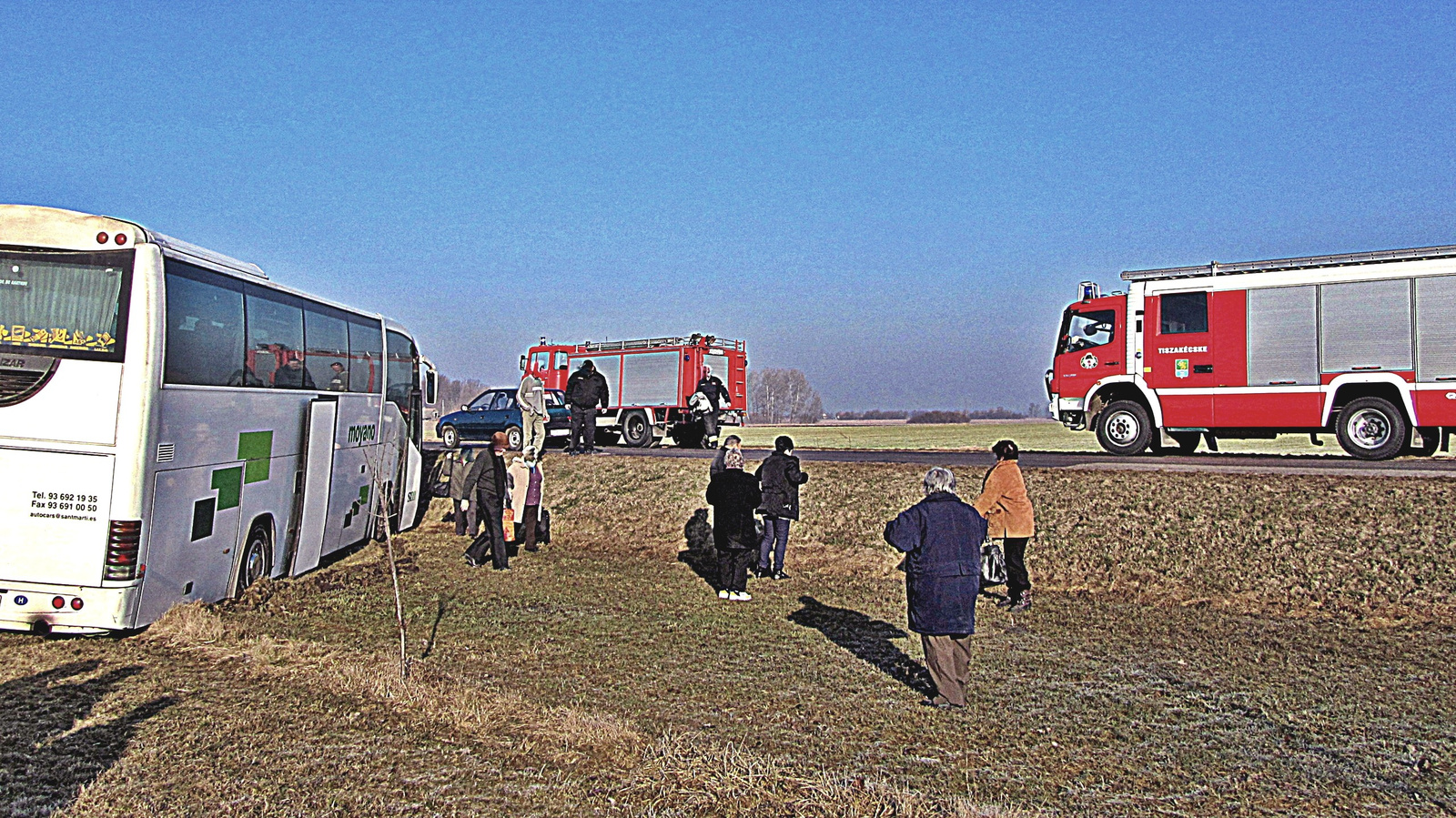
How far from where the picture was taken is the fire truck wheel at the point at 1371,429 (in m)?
16.3

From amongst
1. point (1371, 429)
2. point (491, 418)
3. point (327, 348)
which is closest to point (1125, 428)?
point (1371, 429)

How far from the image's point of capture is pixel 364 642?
30.1 feet

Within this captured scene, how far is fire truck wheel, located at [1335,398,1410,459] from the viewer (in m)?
16.3

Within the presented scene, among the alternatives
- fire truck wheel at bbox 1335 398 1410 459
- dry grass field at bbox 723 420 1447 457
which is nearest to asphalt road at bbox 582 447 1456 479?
fire truck wheel at bbox 1335 398 1410 459

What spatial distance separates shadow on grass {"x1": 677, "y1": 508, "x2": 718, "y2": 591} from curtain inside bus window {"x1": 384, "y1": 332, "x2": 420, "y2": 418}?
5028 millimetres

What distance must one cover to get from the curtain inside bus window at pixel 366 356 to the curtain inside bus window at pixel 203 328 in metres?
3.45

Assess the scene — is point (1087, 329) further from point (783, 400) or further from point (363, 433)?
point (783, 400)

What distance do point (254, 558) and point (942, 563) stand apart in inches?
292

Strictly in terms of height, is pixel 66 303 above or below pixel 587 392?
below

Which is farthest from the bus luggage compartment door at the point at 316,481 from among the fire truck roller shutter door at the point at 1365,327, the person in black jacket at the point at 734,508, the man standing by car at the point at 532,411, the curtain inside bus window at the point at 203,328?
the fire truck roller shutter door at the point at 1365,327

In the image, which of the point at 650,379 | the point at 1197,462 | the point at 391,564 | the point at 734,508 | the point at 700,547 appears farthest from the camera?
the point at 650,379

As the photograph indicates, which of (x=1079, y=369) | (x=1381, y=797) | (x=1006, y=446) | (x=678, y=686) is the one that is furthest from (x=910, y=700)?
(x=1079, y=369)

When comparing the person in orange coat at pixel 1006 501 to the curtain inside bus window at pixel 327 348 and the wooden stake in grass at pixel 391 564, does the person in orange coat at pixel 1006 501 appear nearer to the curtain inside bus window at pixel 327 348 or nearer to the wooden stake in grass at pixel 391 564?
the wooden stake in grass at pixel 391 564

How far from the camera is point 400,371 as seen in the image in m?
15.8
